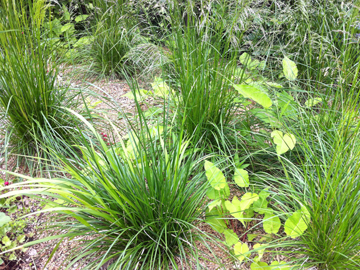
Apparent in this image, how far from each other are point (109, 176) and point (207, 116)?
0.81 meters

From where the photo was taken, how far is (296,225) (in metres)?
1.31

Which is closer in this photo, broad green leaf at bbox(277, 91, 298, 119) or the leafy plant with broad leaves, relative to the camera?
the leafy plant with broad leaves

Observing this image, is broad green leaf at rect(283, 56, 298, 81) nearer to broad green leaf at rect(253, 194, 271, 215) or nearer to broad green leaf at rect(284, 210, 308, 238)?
broad green leaf at rect(253, 194, 271, 215)

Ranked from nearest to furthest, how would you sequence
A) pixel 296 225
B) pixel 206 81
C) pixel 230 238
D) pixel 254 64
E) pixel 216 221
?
pixel 296 225, pixel 230 238, pixel 216 221, pixel 206 81, pixel 254 64

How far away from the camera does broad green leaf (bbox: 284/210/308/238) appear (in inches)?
51.1

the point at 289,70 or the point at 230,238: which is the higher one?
the point at 289,70

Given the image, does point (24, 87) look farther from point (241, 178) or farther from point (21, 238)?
point (241, 178)

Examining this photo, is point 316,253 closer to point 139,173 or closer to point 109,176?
point 139,173

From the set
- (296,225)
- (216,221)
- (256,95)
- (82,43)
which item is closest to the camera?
(296,225)

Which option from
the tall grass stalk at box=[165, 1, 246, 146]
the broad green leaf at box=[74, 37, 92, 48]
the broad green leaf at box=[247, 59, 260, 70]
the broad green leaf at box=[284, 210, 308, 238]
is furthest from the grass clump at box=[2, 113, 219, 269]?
the broad green leaf at box=[74, 37, 92, 48]

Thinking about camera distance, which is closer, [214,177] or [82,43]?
[214,177]

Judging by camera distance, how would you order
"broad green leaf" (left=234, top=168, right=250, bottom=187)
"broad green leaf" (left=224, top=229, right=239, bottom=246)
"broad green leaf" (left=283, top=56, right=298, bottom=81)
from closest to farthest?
1. "broad green leaf" (left=224, top=229, right=239, bottom=246)
2. "broad green leaf" (left=234, top=168, right=250, bottom=187)
3. "broad green leaf" (left=283, top=56, right=298, bottom=81)

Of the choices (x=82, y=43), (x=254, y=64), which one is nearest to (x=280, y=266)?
(x=254, y=64)

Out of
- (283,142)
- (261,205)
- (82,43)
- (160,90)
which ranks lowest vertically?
(261,205)
